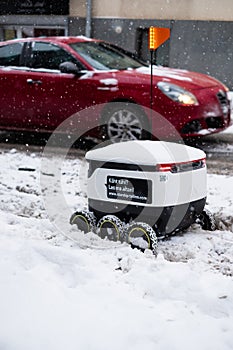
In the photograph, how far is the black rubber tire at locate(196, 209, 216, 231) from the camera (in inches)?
181

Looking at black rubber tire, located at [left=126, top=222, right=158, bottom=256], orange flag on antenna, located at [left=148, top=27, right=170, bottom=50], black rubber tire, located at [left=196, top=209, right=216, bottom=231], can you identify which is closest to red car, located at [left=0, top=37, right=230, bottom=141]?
orange flag on antenna, located at [left=148, top=27, right=170, bottom=50]

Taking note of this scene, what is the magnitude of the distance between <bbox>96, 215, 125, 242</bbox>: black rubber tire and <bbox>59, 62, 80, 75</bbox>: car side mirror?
4.02 m

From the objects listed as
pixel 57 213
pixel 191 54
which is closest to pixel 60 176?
pixel 57 213

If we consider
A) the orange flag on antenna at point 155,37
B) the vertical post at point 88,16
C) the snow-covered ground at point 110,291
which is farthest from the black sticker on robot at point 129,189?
the vertical post at point 88,16

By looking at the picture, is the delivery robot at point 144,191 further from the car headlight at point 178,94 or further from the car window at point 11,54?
the car window at point 11,54

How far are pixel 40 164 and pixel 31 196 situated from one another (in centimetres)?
146

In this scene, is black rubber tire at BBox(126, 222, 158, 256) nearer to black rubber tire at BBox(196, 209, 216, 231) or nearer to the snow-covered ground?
the snow-covered ground

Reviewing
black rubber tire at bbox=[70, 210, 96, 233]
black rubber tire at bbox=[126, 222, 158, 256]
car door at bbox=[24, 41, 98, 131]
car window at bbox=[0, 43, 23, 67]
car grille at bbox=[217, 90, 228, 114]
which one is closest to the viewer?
black rubber tire at bbox=[126, 222, 158, 256]

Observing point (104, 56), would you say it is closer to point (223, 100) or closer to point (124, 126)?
point (124, 126)

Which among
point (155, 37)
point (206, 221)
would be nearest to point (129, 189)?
point (206, 221)

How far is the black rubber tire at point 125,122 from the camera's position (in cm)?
741

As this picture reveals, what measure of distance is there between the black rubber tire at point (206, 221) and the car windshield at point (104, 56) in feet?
12.8

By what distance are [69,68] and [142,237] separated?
431 centimetres

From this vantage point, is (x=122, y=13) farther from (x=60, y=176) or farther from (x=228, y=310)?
(x=228, y=310)
